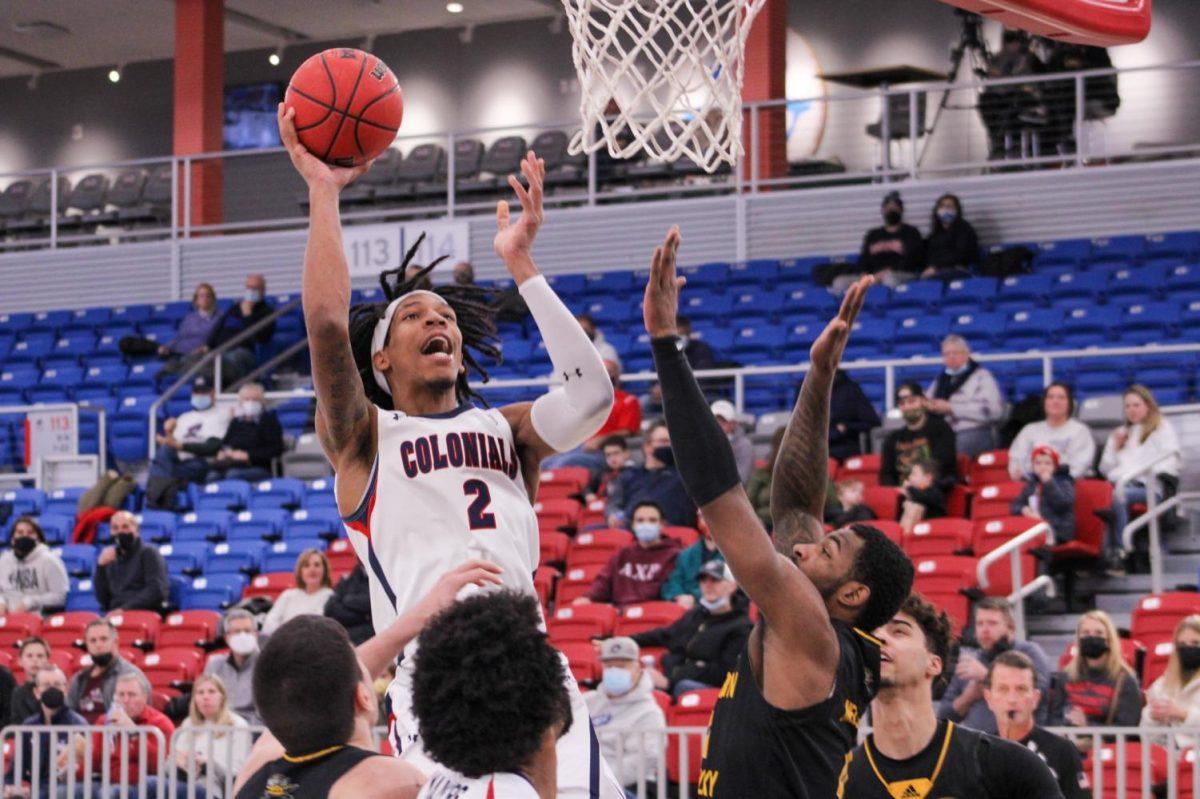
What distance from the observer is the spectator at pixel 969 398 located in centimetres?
1314

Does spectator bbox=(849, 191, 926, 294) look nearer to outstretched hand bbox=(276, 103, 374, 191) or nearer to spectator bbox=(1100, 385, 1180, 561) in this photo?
spectator bbox=(1100, 385, 1180, 561)

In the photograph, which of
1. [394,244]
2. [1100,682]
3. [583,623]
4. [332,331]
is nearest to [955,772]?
[332,331]

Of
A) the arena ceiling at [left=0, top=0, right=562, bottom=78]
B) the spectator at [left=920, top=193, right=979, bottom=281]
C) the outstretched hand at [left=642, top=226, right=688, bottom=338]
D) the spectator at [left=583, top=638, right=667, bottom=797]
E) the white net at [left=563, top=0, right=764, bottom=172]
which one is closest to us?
the outstretched hand at [left=642, top=226, right=688, bottom=338]

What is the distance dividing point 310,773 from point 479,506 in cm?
116

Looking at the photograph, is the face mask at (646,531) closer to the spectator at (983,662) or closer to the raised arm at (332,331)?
the spectator at (983,662)

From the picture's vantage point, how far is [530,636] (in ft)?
11.6

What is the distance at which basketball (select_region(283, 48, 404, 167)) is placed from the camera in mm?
4820

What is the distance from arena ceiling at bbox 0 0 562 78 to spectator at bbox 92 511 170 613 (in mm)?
12225

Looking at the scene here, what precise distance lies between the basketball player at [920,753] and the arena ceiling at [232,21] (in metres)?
20.6

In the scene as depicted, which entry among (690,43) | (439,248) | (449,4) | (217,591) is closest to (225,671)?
(217,591)

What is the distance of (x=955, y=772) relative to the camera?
516 centimetres

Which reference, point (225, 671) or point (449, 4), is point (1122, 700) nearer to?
point (225, 671)

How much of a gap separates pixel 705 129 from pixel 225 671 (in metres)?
6.68

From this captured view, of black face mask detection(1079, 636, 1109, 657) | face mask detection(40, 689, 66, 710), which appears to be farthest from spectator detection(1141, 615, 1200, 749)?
face mask detection(40, 689, 66, 710)
